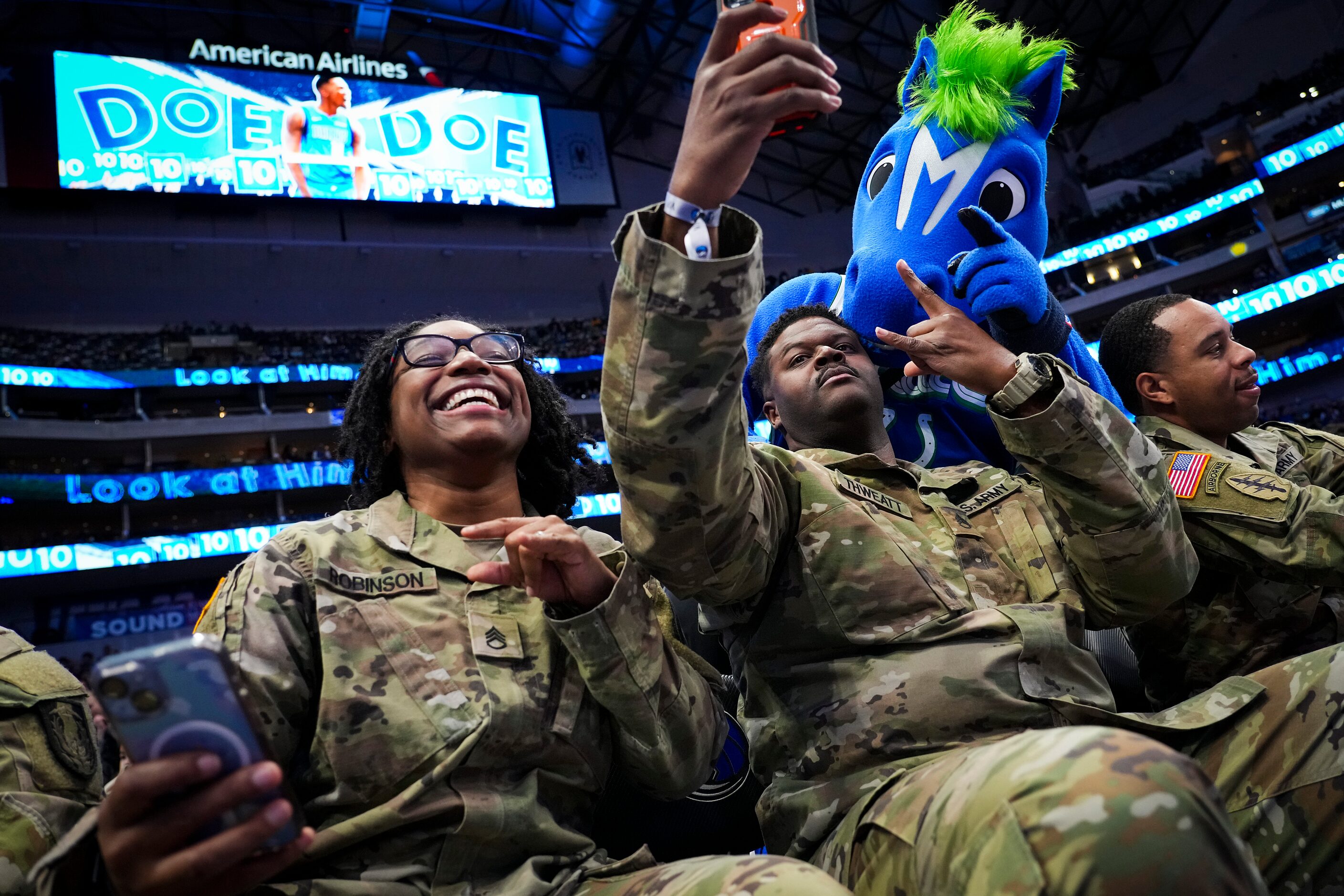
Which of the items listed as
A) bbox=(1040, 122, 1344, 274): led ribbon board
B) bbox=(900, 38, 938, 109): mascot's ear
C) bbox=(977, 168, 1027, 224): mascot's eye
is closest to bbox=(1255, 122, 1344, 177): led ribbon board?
bbox=(1040, 122, 1344, 274): led ribbon board

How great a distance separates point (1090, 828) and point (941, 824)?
20cm

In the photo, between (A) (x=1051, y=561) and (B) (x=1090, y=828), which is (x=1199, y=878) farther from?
(A) (x=1051, y=561)

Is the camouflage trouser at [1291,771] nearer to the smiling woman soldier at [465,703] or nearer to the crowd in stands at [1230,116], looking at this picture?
the smiling woman soldier at [465,703]

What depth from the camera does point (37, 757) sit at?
1353 mm

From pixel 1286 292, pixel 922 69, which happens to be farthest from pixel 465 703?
pixel 1286 292

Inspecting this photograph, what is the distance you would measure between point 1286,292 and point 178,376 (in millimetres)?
21319

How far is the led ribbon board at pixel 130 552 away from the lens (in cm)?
1423

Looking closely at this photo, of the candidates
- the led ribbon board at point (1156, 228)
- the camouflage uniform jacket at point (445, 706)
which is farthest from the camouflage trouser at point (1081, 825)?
the led ribbon board at point (1156, 228)

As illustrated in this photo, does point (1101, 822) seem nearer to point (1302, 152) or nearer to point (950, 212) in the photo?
point (950, 212)

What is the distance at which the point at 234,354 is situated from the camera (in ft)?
58.9

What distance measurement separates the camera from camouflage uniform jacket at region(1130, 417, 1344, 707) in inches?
69.8

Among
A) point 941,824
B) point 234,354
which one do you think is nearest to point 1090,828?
point 941,824

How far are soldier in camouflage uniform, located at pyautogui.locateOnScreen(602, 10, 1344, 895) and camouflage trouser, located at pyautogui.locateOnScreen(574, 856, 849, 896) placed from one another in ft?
0.46

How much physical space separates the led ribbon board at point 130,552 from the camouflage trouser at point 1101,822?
13623 millimetres
